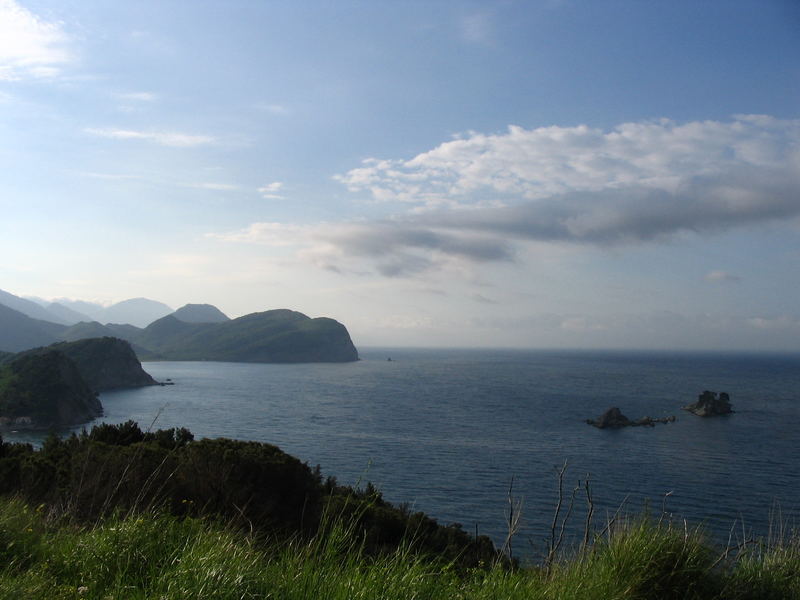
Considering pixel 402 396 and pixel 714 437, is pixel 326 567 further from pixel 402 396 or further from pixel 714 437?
pixel 402 396

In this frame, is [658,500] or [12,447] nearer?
[12,447]

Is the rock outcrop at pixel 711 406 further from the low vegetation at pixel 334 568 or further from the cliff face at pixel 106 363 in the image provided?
the cliff face at pixel 106 363

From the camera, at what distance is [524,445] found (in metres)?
54.7

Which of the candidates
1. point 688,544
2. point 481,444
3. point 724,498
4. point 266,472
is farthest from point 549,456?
point 688,544

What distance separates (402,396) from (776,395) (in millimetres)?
73735

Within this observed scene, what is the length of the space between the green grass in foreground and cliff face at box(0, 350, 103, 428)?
79.7 meters

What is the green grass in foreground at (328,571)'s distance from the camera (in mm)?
3691

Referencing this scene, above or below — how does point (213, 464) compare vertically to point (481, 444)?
above

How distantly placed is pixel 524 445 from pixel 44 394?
65257 mm

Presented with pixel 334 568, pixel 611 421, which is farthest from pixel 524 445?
pixel 334 568

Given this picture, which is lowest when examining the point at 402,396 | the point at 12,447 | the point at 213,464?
the point at 402,396

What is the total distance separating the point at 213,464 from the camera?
13.1m

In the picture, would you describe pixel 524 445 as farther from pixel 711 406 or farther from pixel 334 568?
pixel 334 568

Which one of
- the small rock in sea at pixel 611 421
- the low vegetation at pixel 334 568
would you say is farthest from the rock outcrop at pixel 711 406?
the low vegetation at pixel 334 568
